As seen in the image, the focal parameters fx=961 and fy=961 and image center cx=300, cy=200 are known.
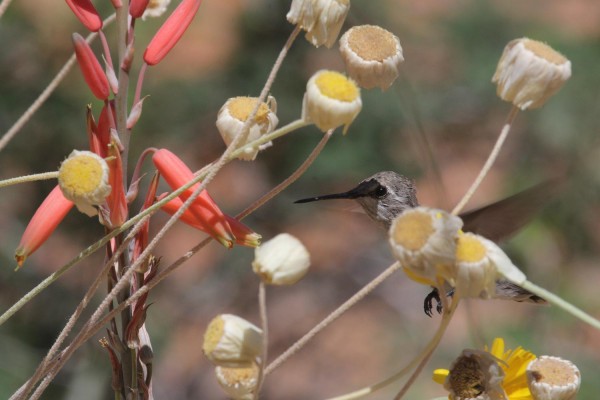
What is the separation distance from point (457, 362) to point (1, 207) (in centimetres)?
293

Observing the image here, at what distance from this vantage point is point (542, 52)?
1025 mm

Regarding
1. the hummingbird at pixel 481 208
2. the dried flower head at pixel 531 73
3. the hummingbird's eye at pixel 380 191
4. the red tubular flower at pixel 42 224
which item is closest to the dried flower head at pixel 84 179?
the red tubular flower at pixel 42 224

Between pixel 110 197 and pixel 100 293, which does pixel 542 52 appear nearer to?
pixel 110 197

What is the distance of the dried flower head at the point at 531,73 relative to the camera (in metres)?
1.02

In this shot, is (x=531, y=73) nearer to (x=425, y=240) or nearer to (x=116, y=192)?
(x=425, y=240)

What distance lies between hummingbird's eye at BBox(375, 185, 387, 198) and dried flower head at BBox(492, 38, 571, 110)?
90cm

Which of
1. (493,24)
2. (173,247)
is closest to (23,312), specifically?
(173,247)

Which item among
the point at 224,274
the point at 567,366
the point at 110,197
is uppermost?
the point at 110,197

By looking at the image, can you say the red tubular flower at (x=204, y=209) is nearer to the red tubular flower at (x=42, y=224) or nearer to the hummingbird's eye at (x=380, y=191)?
the red tubular flower at (x=42, y=224)

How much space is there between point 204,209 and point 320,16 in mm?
252

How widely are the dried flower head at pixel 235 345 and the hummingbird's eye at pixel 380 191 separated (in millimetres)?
1111

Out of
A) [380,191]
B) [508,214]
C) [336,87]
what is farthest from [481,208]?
[336,87]

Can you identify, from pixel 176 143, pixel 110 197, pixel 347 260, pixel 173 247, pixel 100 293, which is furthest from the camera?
pixel 173 247

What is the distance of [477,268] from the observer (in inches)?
34.0
